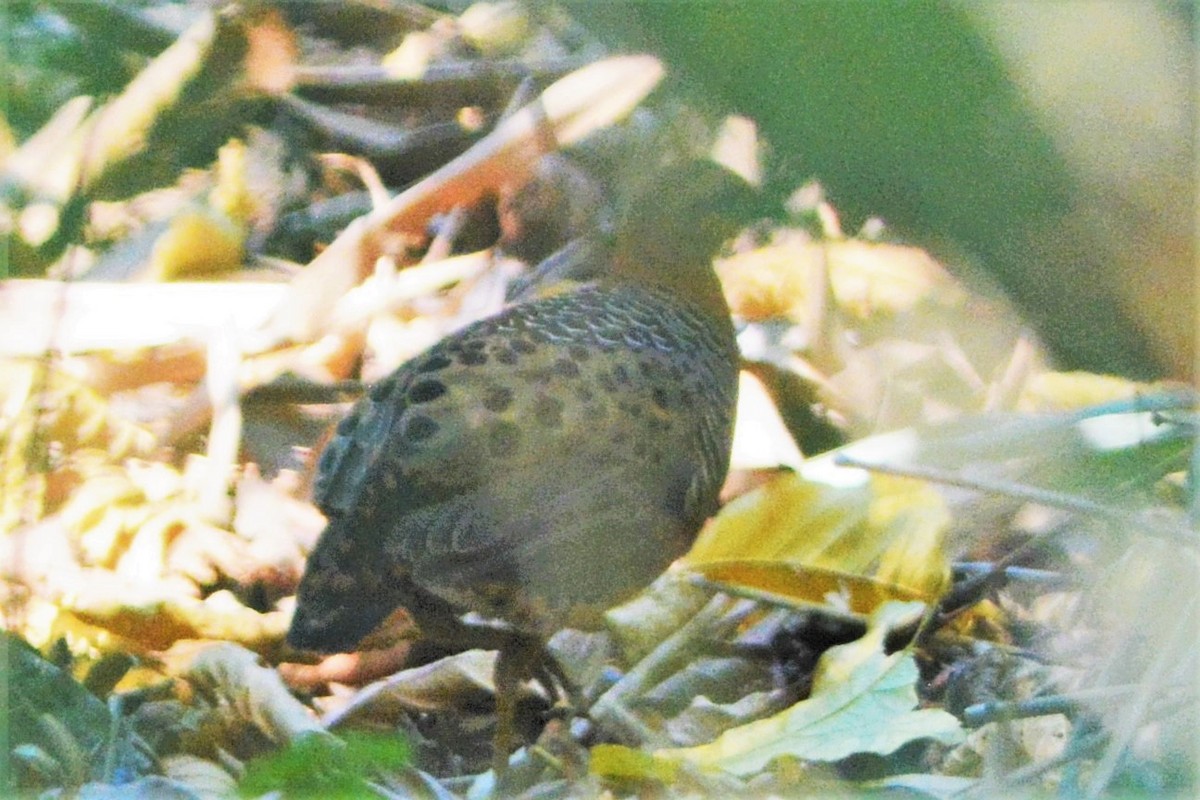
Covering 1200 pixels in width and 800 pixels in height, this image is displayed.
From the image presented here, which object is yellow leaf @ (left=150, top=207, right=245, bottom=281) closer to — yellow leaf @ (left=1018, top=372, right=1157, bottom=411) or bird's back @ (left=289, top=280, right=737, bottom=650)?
bird's back @ (left=289, top=280, right=737, bottom=650)

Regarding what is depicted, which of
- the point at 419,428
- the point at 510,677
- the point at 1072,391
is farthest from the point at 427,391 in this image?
the point at 1072,391

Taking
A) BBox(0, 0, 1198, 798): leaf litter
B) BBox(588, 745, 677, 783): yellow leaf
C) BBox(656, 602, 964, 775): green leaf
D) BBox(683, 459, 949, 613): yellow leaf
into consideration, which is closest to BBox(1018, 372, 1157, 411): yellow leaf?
BBox(0, 0, 1198, 798): leaf litter

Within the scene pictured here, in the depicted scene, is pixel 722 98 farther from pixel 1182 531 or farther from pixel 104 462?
pixel 104 462

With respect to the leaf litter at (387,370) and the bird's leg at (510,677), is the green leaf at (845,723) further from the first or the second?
the bird's leg at (510,677)

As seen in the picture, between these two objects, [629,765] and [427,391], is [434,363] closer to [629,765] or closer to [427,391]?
[427,391]

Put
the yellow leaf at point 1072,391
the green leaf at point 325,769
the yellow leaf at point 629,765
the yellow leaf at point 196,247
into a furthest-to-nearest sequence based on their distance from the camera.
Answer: the yellow leaf at point 196,247
the yellow leaf at point 1072,391
the yellow leaf at point 629,765
the green leaf at point 325,769

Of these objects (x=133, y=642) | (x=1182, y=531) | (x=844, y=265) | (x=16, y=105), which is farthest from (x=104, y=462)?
(x=1182, y=531)

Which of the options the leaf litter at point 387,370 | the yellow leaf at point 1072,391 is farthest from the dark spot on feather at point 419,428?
the yellow leaf at point 1072,391

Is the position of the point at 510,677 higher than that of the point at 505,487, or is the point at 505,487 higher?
the point at 505,487
